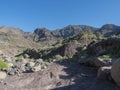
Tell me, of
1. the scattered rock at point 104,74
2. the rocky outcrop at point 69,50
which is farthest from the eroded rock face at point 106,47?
the scattered rock at point 104,74

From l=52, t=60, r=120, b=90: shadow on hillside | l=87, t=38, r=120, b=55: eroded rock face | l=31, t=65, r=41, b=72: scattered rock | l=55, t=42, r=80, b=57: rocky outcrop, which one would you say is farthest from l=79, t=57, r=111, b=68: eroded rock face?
l=55, t=42, r=80, b=57: rocky outcrop

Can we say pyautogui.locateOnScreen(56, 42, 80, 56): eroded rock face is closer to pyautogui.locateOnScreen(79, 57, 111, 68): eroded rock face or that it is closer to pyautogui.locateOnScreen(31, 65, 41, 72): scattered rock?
pyautogui.locateOnScreen(79, 57, 111, 68): eroded rock face

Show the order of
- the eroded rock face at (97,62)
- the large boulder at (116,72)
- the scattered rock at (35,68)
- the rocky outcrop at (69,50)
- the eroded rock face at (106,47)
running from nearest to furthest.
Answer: the large boulder at (116,72), the eroded rock face at (97,62), the scattered rock at (35,68), the eroded rock face at (106,47), the rocky outcrop at (69,50)

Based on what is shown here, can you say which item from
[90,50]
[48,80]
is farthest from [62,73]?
[90,50]

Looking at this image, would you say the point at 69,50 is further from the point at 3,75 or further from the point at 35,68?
the point at 3,75

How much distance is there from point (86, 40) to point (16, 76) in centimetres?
1875

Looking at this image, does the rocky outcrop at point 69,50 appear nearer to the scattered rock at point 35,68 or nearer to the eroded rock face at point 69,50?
the eroded rock face at point 69,50

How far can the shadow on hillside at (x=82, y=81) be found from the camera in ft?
37.0

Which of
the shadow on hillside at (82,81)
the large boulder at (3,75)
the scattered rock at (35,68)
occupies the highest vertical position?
the scattered rock at (35,68)

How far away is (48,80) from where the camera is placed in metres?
13.4

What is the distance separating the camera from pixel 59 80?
43.4ft

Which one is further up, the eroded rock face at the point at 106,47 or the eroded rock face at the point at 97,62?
the eroded rock face at the point at 106,47

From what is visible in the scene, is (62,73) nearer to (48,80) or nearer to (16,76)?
(48,80)

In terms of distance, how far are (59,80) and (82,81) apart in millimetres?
1392
